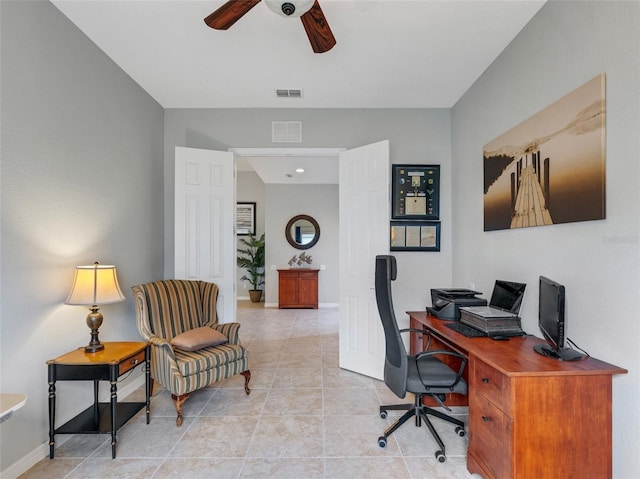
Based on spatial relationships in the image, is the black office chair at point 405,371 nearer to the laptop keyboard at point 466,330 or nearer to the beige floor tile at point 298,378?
the laptop keyboard at point 466,330

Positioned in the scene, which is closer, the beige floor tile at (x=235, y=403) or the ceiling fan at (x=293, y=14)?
the ceiling fan at (x=293, y=14)

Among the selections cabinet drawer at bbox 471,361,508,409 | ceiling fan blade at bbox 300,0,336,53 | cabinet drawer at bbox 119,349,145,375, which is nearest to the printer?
cabinet drawer at bbox 471,361,508,409

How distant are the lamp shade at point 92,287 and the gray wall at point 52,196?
0.49ft

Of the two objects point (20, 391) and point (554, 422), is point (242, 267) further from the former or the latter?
point (554, 422)

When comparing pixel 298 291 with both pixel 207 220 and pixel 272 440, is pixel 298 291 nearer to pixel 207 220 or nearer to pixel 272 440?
pixel 207 220

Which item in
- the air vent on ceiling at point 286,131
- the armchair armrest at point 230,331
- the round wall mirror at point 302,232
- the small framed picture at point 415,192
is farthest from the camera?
the round wall mirror at point 302,232

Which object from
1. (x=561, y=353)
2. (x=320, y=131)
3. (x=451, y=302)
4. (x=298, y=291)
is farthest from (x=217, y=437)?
(x=298, y=291)

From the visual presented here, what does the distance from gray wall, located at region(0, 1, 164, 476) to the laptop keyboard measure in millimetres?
2736

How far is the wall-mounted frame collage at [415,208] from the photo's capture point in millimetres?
3529

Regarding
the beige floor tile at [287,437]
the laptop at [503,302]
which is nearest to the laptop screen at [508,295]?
the laptop at [503,302]

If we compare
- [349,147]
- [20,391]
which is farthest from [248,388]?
[349,147]

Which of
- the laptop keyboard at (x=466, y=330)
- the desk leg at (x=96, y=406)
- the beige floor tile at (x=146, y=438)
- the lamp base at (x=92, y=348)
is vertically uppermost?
the laptop keyboard at (x=466, y=330)

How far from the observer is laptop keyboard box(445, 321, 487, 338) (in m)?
2.10

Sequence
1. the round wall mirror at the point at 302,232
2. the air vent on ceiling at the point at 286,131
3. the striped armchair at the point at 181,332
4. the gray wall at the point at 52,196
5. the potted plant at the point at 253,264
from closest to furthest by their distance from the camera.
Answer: the gray wall at the point at 52,196 < the striped armchair at the point at 181,332 < the air vent on ceiling at the point at 286,131 < the round wall mirror at the point at 302,232 < the potted plant at the point at 253,264
